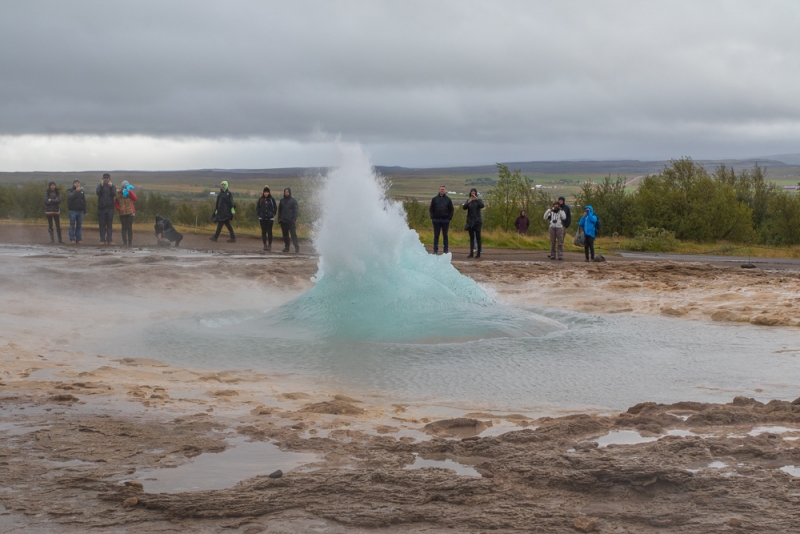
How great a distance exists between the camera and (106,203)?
1969cm

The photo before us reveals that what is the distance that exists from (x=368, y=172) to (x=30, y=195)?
32682mm

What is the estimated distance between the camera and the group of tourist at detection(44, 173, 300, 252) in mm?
19031

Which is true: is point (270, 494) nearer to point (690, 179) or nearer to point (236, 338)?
point (236, 338)

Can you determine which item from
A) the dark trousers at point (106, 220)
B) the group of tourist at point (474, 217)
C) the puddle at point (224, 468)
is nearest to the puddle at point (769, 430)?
the puddle at point (224, 468)

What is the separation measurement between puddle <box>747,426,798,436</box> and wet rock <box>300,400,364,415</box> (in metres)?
2.58

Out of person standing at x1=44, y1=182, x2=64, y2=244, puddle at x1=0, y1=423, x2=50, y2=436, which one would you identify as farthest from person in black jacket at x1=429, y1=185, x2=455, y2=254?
puddle at x1=0, y1=423, x2=50, y2=436

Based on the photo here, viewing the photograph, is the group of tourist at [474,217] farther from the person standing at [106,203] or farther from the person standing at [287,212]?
the person standing at [106,203]

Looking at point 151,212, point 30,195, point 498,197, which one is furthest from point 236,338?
point 151,212

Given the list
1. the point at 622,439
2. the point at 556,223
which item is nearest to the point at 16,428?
the point at 622,439

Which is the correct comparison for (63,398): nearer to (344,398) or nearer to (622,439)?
(344,398)

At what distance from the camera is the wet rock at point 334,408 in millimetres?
5797

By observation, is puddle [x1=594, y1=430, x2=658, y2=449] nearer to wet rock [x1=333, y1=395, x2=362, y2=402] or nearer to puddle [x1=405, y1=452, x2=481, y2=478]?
puddle [x1=405, y1=452, x2=481, y2=478]

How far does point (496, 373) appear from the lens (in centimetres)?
759

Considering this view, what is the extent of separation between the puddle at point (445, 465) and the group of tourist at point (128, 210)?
14.2 m
